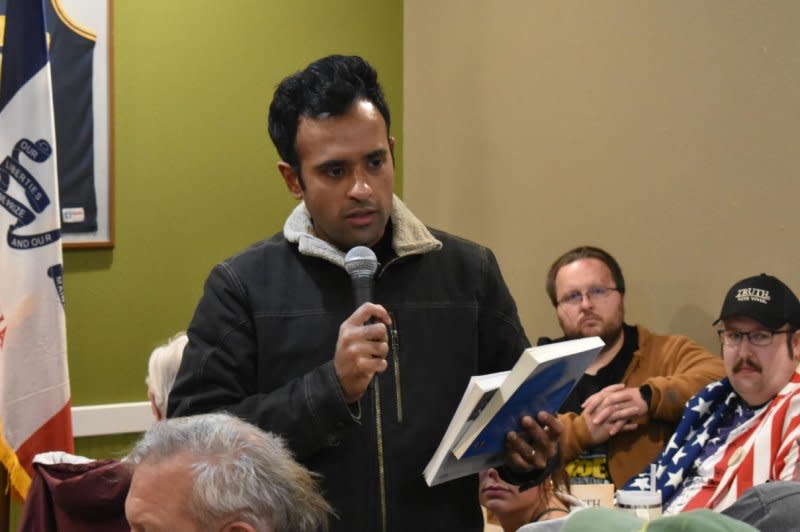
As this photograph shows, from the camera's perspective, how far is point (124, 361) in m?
4.48

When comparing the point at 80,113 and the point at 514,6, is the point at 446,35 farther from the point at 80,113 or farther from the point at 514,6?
the point at 80,113

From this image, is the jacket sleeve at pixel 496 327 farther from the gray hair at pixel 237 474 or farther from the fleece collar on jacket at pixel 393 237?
the gray hair at pixel 237 474

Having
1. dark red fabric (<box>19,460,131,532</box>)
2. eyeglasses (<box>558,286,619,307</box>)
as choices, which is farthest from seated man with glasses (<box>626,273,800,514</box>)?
dark red fabric (<box>19,460,131,532</box>)

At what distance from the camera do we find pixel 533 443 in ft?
6.17

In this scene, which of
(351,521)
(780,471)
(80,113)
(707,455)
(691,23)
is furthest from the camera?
(80,113)

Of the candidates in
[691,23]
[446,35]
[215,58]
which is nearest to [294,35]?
[215,58]

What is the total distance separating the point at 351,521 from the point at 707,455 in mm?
1700

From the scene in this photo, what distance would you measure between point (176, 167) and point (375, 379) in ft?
9.57

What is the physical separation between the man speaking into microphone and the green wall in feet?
8.71

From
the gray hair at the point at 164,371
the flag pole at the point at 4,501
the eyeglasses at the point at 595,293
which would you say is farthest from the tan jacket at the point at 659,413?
the flag pole at the point at 4,501

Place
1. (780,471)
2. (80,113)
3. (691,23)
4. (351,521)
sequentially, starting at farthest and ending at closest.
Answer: (80,113) < (691,23) < (780,471) < (351,521)

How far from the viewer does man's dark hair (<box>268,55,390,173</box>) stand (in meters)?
1.90

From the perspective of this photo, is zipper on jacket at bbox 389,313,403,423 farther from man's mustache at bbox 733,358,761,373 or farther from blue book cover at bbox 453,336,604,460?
man's mustache at bbox 733,358,761,373

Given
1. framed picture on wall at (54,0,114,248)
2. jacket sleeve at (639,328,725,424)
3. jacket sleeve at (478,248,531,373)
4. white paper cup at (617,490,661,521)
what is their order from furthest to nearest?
framed picture on wall at (54,0,114,248), jacket sleeve at (639,328,725,424), white paper cup at (617,490,661,521), jacket sleeve at (478,248,531,373)
